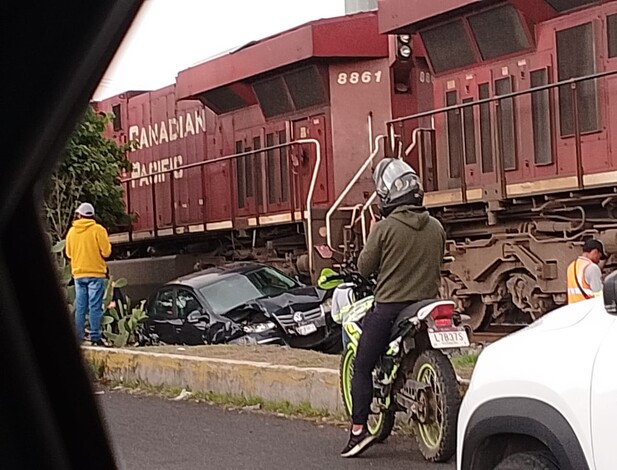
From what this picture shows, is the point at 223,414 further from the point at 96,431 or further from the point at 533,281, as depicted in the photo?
the point at 96,431

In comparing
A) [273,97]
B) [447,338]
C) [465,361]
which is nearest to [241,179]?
[273,97]

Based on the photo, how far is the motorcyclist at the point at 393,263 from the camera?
5.53 m

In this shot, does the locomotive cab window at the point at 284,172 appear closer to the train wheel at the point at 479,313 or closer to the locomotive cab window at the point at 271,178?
the locomotive cab window at the point at 271,178

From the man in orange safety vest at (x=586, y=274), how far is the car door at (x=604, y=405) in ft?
18.1

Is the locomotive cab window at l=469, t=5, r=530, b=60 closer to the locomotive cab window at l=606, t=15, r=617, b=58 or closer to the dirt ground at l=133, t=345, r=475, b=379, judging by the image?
the locomotive cab window at l=606, t=15, r=617, b=58

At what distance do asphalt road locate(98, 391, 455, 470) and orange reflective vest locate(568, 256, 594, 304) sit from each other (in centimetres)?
323

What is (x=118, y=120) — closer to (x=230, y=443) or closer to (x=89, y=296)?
(x=89, y=296)

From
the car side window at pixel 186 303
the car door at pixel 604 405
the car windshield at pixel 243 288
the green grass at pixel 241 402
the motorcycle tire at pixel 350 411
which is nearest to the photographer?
the car door at pixel 604 405

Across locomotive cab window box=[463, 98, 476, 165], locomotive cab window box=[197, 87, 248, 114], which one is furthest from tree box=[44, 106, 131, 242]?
locomotive cab window box=[463, 98, 476, 165]

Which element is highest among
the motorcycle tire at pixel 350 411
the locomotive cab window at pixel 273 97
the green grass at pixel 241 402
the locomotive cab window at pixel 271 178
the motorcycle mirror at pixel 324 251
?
the locomotive cab window at pixel 273 97

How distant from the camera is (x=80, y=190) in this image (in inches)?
590

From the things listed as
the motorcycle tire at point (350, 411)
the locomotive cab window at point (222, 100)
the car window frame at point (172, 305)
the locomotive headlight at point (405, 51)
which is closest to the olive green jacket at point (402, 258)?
the motorcycle tire at point (350, 411)

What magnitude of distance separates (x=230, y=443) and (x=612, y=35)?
5.88m

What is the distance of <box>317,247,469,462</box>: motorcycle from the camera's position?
5.42 metres
